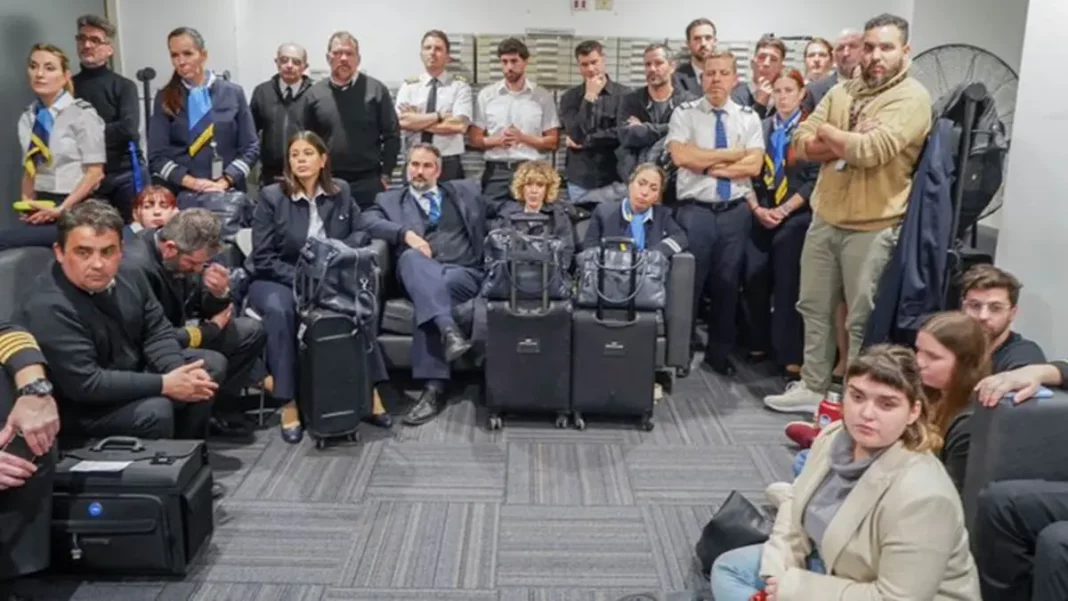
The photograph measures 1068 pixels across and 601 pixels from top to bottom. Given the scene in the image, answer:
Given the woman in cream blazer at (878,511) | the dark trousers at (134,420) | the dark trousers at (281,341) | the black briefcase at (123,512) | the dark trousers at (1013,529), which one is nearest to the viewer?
the woman in cream blazer at (878,511)

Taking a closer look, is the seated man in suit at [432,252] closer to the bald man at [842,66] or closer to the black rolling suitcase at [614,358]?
the black rolling suitcase at [614,358]

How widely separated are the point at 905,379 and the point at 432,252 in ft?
8.64

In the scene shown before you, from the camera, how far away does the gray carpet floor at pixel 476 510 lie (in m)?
2.72

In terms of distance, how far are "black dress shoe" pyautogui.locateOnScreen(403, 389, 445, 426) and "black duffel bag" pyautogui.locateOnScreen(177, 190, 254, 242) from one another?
3.51 ft

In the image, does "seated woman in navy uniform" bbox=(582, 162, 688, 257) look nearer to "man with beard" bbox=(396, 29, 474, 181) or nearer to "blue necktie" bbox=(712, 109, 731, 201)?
"blue necktie" bbox=(712, 109, 731, 201)

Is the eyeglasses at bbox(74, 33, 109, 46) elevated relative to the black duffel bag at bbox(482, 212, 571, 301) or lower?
elevated

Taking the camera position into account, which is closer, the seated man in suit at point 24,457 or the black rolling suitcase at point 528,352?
the seated man in suit at point 24,457

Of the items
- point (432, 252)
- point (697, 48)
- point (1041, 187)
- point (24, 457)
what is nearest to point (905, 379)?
point (1041, 187)

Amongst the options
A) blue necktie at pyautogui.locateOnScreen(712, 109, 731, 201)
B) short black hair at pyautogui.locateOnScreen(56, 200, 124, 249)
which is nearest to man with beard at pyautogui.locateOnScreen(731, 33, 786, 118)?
blue necktie at pyautogui.locateOnScreen(712, 109, 731, 201)

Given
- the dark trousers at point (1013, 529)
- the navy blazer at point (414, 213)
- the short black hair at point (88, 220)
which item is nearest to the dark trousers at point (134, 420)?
the short black hair at point (88, 220)

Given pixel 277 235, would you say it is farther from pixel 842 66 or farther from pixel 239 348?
pixel 842 66

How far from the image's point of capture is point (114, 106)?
14.5ft

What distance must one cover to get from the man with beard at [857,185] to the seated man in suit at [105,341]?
2390 millimetres

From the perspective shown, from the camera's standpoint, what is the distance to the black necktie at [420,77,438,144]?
506cm
